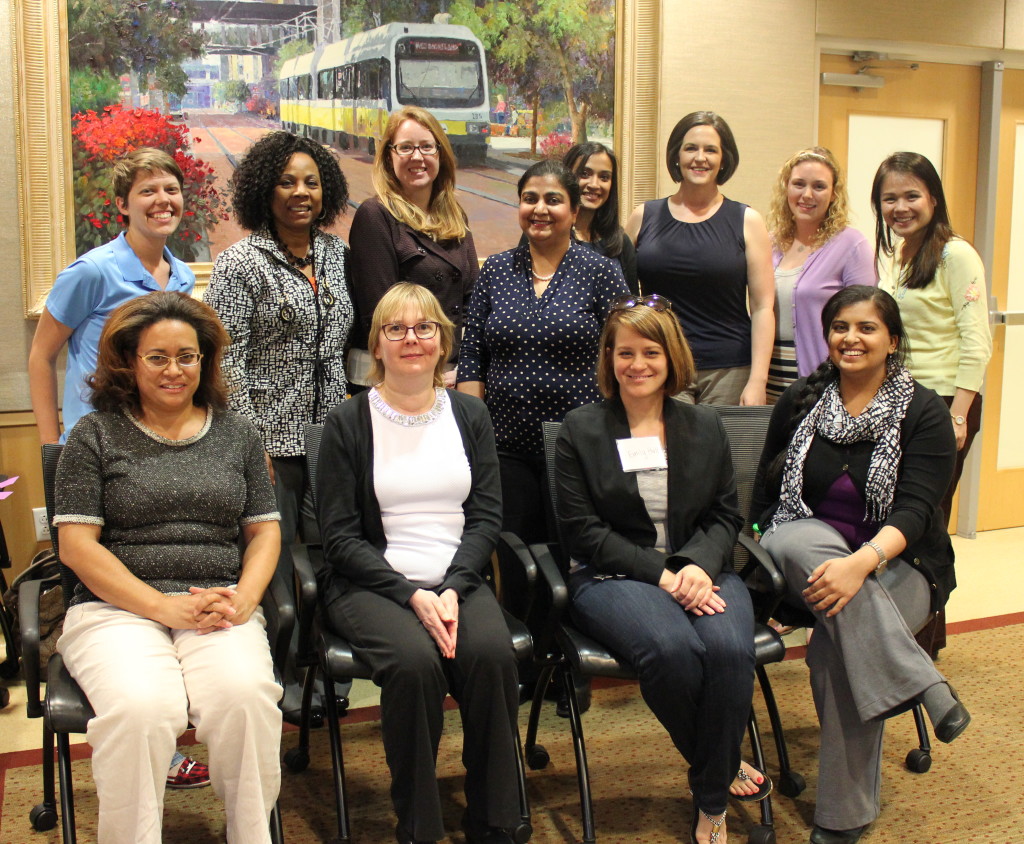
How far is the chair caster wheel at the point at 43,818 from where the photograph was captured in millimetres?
2424

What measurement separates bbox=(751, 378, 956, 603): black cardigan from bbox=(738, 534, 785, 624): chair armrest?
21 cm

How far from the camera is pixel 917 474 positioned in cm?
253

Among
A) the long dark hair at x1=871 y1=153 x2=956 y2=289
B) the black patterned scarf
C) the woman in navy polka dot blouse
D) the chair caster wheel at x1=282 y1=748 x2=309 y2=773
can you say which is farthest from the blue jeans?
the long dark hair at x1=871 y1=153 x2=956 y2=289

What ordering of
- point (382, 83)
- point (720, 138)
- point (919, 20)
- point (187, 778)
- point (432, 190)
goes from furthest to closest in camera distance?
point (919, 20), point (382, 83), point (720, 138), point (432, 190), point (187, 778)

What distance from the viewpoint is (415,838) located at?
2168 millimetres

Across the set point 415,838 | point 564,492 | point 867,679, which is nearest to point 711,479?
point 564,492

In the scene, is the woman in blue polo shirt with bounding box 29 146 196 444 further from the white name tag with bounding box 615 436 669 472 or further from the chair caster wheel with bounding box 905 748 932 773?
the chair caster wheel with bounding box 905 748 932 773

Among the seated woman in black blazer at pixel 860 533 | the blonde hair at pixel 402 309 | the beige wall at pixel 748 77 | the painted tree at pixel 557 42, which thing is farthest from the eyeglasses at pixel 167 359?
the beige wall at pixel 748 77

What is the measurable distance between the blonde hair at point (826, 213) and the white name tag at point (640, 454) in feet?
4.05

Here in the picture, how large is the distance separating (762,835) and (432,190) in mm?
1995

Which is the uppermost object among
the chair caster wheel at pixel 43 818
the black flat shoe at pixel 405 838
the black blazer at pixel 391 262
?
the black blazer at pixel 391 262

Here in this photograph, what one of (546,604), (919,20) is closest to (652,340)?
(546,604)

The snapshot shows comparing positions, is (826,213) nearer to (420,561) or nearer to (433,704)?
(420,561)

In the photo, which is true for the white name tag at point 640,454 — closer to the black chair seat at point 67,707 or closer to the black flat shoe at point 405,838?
the black flat shoe at point 405,838
